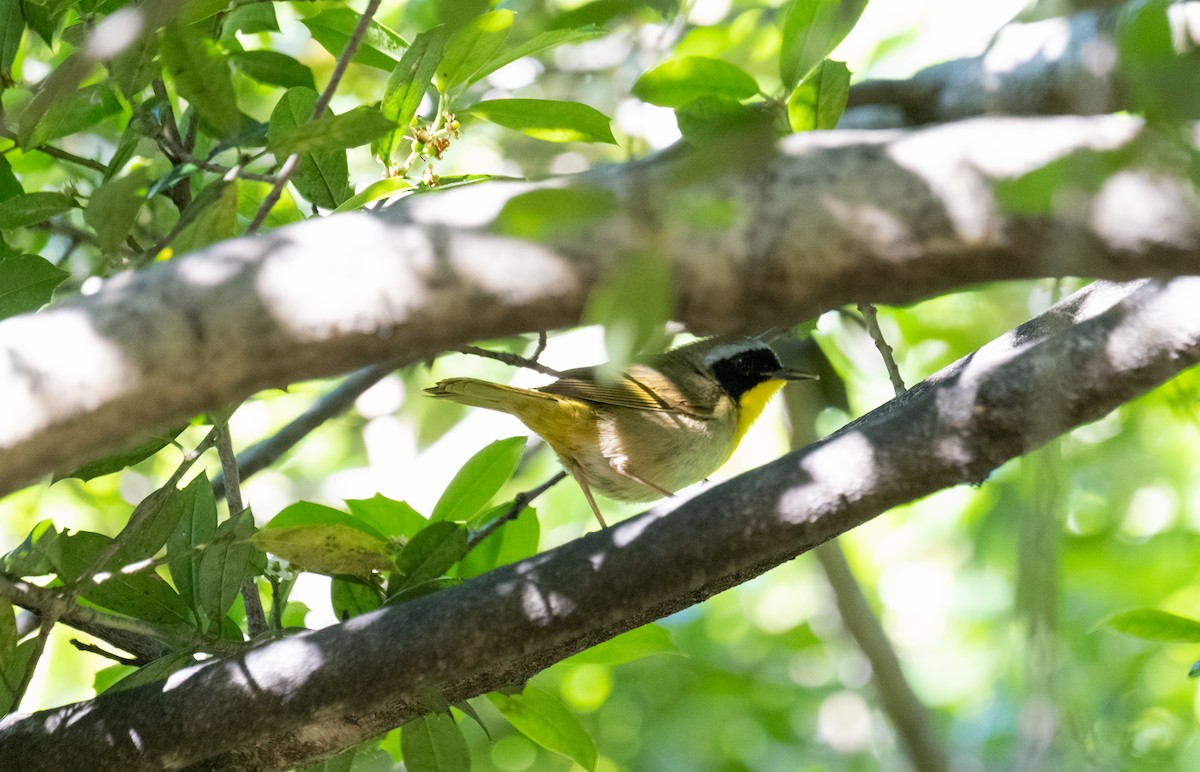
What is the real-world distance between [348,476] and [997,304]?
3.81 m

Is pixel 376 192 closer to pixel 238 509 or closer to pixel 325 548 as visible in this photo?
pixel 325 548

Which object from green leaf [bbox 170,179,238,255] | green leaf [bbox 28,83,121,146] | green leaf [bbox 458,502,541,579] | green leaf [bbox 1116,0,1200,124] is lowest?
green leaf [bbox 1116,0,1200,124]

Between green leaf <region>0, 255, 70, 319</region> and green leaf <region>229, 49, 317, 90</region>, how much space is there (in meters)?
0.92

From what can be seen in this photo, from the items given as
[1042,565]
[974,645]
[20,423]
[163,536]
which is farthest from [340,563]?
[974,645]

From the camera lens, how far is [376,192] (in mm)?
2383

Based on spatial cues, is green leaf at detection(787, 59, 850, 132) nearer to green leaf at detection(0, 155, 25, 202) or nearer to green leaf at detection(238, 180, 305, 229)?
green leaf at detection(238, 180, 305, 229)

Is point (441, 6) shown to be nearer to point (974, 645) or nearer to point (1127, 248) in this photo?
point (1127, 248)

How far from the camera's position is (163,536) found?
98.0 inches

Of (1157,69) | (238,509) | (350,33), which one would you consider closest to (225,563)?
(238,509)

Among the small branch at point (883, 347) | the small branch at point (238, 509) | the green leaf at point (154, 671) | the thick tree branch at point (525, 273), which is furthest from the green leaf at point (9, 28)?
the small branch at point (883, 347)

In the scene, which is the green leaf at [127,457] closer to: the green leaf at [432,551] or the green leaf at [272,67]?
the green leaf at [432,551]

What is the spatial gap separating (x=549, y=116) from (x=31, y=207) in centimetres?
128

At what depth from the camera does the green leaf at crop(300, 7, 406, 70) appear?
292 centimetres

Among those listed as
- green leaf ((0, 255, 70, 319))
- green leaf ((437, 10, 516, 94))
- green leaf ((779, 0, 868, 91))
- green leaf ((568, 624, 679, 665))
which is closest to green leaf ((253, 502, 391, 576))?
green leaf ((568, 624, 679, 665))
